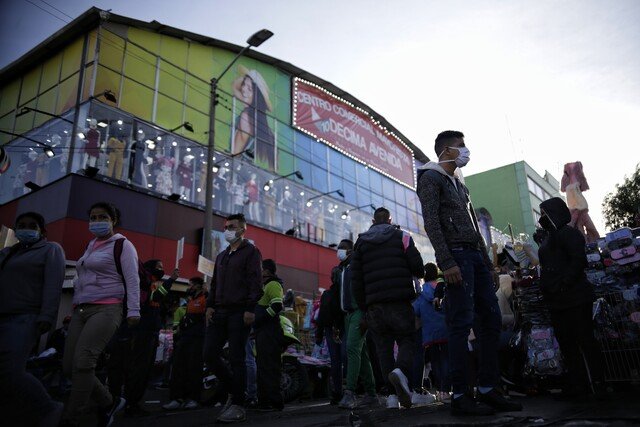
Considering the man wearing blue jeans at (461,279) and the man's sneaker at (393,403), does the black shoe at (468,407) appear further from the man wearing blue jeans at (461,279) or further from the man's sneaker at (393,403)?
the man's sneaker at (393,403)

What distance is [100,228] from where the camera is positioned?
437cm

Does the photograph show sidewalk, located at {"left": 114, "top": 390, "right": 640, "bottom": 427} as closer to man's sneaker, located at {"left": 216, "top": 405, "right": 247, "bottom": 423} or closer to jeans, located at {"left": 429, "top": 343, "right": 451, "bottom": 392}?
man's sneaker, located at {"left": 216, "top": 405, "right": 247, "bottom": 423}

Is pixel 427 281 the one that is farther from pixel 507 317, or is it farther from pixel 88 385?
pixel 88 385

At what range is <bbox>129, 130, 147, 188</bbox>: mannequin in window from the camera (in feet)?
56.1

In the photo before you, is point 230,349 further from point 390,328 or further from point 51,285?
point 51,285

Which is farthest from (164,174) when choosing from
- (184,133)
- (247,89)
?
(247,89)

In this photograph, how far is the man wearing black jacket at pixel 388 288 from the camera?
4.30 m

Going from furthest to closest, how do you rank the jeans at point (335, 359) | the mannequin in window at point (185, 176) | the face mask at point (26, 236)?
1. the mannequin in window at point (185, 176)
2. the jeans at point (335, 359)
3. the face mask at point (26, 236)

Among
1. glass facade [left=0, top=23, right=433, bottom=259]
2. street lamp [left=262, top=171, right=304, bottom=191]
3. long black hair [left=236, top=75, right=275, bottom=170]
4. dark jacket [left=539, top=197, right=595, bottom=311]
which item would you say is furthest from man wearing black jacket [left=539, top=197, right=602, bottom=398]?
long black hair [left=236, top=75, right=275, bottom=170]

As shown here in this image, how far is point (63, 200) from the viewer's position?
14891 mm

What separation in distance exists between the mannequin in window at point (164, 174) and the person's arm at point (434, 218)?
15.4 metres

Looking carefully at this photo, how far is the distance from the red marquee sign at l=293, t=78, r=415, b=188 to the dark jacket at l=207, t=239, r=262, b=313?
21.2m

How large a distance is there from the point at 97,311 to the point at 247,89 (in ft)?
68.6

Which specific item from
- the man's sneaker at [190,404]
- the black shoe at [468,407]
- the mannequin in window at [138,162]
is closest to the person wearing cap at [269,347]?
the man's sneaker at [190,404]
